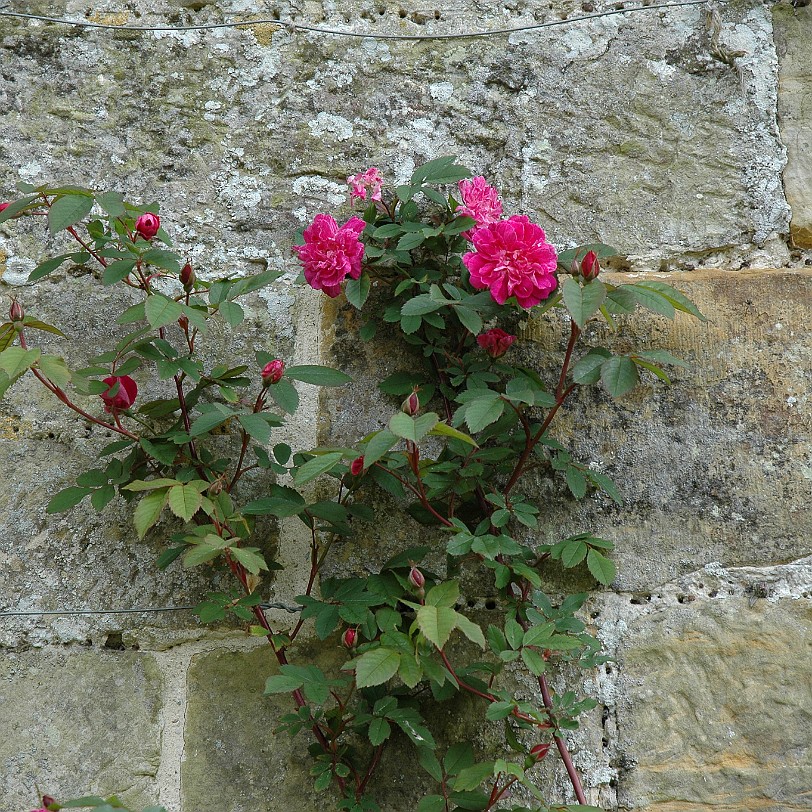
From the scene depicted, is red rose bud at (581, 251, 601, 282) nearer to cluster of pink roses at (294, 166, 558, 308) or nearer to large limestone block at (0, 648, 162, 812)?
cluster of pink roses at (294, 166, 558, 308)

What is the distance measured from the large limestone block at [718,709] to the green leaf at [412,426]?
49 cm

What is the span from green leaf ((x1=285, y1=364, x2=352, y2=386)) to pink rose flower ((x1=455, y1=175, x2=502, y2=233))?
29 centimetres

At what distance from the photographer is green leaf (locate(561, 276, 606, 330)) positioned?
0.98 m

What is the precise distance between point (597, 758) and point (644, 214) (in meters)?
0.81

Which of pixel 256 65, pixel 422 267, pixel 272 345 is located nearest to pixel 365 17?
pixel 256 65

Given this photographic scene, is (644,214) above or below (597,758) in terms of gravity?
above

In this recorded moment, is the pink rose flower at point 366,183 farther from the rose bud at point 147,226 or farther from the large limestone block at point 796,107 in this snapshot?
the large limestone block at point 796,107

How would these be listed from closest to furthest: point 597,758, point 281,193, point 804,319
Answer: point 597,758 → point 804,319 → point 281,193

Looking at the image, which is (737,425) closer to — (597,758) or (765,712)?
(765,712)

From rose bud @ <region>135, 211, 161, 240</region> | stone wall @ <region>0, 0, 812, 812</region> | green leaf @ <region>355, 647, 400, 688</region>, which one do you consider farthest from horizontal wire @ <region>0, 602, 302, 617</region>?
rose bud @ <region>135, 211, 161, 240</region>

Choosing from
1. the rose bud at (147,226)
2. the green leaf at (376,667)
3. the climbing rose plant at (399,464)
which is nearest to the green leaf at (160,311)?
the climbing rose plant at (399,464)

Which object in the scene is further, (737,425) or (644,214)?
(644,214)

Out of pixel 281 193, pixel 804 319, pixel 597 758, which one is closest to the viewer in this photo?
pixel 597 758

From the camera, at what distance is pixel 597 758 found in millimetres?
1113
